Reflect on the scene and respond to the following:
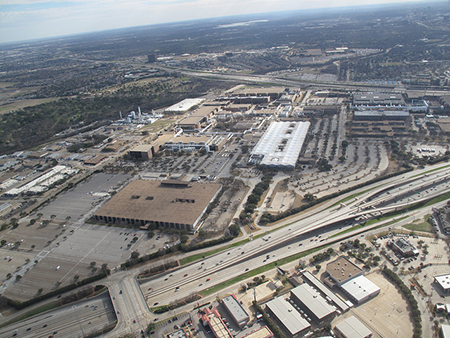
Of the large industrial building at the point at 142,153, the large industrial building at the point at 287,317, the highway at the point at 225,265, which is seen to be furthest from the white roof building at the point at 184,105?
the large industrial building at the point at 287,317

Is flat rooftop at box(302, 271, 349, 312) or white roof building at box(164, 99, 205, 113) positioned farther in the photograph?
white roof building at box(164, 99, 205, 113)

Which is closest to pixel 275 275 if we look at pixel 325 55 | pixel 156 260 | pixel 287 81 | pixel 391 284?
pixel 391 284

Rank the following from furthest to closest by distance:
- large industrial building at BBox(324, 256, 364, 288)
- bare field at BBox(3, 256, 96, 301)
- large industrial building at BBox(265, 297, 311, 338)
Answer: bare field at BBox(3, 256, 96, 301) < large industrial building at BBox(324, 256, 364, 288) < large industrial building at BBox(265, 297, 311, 338)

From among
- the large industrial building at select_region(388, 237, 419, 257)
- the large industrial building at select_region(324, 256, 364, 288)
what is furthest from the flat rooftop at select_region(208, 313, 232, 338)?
the large industrial building at select_region(388, 237, 419, 257)

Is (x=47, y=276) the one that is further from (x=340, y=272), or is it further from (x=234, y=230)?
(x=340, y=272)

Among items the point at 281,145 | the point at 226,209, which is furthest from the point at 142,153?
the point at 281,145

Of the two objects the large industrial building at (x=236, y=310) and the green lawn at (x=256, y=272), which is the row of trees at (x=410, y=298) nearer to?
the green lawn at (x=256, y=272)

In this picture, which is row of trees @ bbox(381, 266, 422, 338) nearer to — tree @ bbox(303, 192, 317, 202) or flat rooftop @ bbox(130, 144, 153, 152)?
tree @ bbox(303, 192, 317, 202)
